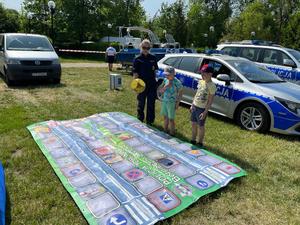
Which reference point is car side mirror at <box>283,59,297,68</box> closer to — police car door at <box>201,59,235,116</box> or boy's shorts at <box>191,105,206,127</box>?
police car door at <box>201,59,235,116</box>

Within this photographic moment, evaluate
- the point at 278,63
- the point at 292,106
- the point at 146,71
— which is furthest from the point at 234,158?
the point at 278,63

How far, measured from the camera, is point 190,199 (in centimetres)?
344

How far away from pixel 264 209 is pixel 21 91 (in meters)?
8.25

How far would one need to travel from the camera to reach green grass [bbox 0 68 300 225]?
322 centimetres

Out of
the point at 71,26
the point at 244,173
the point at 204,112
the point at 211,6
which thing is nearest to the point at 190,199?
the point at 244,173

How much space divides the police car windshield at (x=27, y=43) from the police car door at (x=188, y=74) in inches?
222

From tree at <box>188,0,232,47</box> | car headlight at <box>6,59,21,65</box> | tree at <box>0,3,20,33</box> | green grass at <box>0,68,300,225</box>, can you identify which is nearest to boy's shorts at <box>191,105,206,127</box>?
green grass at <box>0,68,300,225</box>

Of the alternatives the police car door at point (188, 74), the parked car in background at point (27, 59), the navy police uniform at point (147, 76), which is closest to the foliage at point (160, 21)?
the parked car in background at point (27, 59)

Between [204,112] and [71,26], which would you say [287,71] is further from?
[71,26]

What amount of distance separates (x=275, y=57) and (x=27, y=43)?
8.57m

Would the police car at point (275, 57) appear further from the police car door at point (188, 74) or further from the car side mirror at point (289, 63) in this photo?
the police car door at point (188, 74)

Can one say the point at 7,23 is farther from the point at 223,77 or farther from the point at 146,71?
the point at 223,77

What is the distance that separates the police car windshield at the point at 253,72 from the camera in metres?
6.49

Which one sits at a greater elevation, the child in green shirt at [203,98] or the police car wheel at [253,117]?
the child in green shirt at [203,98]
